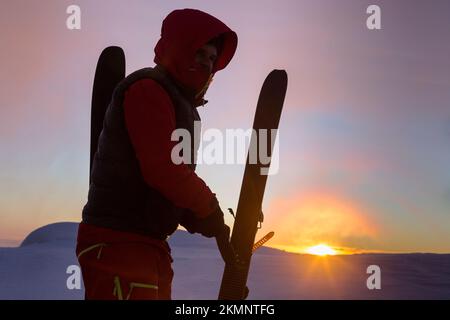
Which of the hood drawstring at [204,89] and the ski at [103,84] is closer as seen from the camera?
the hood drawstring at [204,89]

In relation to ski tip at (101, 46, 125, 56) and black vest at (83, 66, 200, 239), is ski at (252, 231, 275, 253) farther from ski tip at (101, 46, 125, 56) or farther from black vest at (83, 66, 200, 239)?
ski tip at (101, 46, 125, 56)

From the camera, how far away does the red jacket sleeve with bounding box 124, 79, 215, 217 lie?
2410mm

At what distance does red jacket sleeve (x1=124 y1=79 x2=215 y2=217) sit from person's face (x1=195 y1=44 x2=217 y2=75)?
339 millimetres

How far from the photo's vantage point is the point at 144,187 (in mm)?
2547

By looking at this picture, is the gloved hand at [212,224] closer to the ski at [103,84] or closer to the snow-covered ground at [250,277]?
the ski at [103,84]

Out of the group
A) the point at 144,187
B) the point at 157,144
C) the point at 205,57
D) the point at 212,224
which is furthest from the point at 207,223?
the point at 205,57

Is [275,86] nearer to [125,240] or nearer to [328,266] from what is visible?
[125,240]

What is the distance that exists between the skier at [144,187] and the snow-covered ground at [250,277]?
14.5 metres

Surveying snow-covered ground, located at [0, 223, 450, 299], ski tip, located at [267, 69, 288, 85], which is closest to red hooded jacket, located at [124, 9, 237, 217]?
ski tip, located at [267, 69, 288, 85]

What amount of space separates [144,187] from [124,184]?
9cm

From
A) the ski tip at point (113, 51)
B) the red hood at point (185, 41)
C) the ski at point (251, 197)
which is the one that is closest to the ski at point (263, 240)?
the ski at point (251, 197)

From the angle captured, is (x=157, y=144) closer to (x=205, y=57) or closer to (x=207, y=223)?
(x=207, y=223)

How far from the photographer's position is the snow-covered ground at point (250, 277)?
65.3ft
